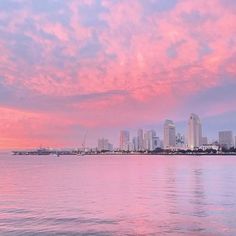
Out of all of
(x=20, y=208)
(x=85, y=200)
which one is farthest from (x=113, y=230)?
(x=85, y=200)

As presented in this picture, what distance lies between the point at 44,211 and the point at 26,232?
10839 mm

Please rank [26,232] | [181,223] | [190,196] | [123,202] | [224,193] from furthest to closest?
[224,193] → [190,196] → [123,202] → [181,223] → [26,232]

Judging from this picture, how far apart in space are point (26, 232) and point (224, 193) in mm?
34253

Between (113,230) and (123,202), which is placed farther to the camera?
(123,202)

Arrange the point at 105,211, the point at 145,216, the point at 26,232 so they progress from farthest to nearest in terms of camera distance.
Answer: the point at 105,211
the point at 145,216
the point at 26,232

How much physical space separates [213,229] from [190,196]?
922 inches

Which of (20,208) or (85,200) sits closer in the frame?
(20,208)

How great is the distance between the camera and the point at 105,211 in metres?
41.8

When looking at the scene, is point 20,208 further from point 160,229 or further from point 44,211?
point 160,229

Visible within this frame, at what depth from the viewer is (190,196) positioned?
5494cm

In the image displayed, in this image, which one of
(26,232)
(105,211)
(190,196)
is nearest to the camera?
(26,232)

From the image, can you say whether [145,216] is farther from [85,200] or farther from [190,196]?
[190,196]

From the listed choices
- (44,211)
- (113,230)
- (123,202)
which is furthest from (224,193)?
(113,230)

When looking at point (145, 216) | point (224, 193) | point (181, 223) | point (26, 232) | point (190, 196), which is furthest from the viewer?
point (224, 193)
